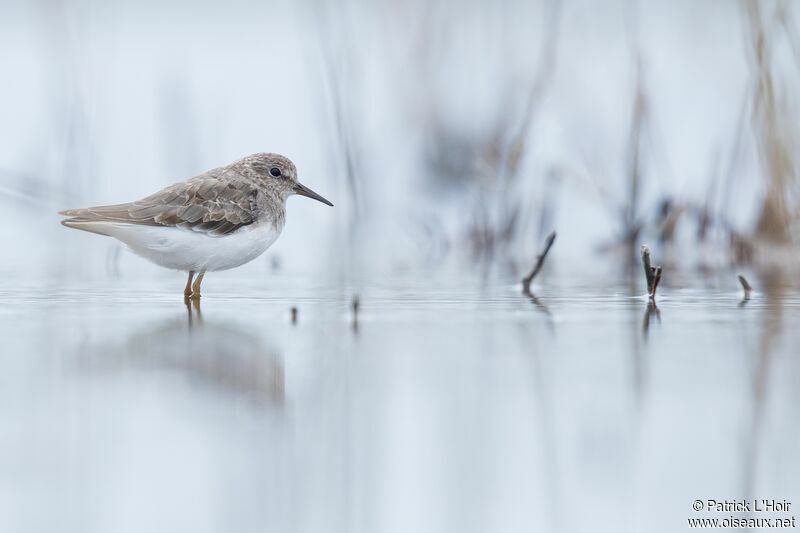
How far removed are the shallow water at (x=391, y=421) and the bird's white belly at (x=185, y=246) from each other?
1.01 m

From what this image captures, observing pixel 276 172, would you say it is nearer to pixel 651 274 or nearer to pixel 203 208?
pixel 203 208

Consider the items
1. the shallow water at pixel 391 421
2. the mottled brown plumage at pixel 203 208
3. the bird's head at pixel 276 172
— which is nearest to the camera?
the shallow water at pixel 391 421

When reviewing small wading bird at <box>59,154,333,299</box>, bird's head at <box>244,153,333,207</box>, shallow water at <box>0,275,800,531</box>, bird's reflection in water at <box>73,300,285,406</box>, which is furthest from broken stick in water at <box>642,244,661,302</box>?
bird's head at <box>244,153,333,207</box>

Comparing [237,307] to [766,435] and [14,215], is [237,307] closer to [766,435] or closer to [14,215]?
[766,435]

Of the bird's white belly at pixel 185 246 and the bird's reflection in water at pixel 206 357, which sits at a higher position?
the bird's white belly at pixel 185 246

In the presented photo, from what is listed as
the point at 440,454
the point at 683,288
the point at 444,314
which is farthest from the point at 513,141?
the point at 440,454

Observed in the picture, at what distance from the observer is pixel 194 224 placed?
15.7ft

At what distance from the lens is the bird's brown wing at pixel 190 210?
4.77m

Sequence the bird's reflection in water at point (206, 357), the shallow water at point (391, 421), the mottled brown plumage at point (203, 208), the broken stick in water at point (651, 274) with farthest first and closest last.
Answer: the mottled brown plumage at point (203, 208) < the broken stick in water at point (651, 274) < the bird's reflection in water at point (206, 357) < the shallow water at point (391, 421)

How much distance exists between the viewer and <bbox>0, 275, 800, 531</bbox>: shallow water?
5.69 ft

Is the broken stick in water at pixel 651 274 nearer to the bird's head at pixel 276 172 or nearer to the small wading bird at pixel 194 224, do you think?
the small wading bird at pixel 194 224

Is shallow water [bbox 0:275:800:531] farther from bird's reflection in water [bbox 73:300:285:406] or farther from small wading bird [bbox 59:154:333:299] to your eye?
small wading bird [bbox 59:154:333:299]

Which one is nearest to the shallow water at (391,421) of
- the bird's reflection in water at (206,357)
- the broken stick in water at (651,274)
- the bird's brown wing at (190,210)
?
the bird's reflection in water at (206,357)

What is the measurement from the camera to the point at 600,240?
307 inches
